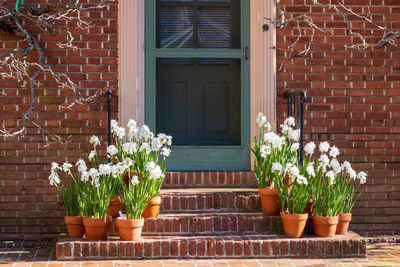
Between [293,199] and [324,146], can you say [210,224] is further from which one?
[324,146]

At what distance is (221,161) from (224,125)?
39cm

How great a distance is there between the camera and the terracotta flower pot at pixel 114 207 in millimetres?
4895

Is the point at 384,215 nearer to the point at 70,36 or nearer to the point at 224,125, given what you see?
the point at 224,125

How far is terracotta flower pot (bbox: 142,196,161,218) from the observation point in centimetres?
486

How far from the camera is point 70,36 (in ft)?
17.7

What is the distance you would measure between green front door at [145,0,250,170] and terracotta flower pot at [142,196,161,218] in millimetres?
877

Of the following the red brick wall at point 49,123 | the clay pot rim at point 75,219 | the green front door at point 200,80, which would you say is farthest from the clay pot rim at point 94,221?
the green front door at point 200,80

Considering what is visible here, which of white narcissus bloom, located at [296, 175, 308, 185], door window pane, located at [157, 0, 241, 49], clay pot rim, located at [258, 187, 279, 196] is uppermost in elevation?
door window pane, located at [157, 0, 241, 49]

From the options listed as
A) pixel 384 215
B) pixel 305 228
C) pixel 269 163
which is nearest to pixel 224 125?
pixel 269 163

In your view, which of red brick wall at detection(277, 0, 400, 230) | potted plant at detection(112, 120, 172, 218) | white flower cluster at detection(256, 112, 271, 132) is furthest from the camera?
red brick wall at detection(277, 0, 400, 230)

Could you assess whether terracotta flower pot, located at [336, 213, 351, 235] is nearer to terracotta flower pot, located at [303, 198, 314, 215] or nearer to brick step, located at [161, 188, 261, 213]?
terracotta flower pot, located at [303, 198, 314, 215]

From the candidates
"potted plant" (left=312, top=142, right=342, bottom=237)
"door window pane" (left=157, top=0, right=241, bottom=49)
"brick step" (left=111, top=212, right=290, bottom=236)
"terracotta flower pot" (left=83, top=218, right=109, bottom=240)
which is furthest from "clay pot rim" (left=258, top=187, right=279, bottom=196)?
"door window pane" (left=157, top=0, right=241, bottom=49)

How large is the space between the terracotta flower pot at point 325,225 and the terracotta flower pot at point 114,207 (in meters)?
1.69

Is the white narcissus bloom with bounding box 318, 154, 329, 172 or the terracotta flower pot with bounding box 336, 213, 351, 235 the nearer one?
the white narcissus bloom with bounding box 318, 154, 329, 172
